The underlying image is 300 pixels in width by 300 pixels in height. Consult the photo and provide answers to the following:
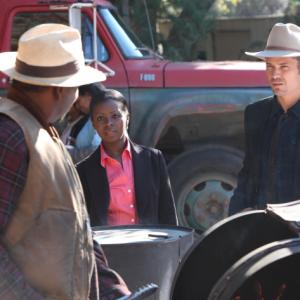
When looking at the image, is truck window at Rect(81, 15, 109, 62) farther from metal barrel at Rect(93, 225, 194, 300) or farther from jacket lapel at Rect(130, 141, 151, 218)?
metal barrel at Rect(93, 225, 194, 300)

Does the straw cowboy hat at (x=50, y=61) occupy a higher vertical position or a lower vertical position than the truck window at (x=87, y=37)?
higher

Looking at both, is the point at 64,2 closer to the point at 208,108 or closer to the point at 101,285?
the point at 208,108

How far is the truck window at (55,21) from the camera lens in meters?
8.47

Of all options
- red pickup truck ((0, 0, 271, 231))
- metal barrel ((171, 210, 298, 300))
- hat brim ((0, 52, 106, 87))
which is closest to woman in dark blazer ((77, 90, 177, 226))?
metal barrel ((171, 210, 298, 300))

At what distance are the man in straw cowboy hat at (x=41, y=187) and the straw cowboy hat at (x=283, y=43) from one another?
1.67 m

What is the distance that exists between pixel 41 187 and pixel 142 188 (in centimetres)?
180

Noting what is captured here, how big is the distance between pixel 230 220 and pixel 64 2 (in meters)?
5.04

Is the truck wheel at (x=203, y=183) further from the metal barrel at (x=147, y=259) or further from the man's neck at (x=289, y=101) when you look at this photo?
the metal barrel at (x=147, y=259)

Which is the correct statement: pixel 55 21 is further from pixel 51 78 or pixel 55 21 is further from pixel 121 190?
pixel 51 78

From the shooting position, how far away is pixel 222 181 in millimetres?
8539

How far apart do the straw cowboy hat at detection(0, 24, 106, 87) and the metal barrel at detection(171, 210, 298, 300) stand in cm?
82

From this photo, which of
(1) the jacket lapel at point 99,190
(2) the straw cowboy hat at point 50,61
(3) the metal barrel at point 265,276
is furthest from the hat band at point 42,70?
(1) the jacket lapel at point 99,190

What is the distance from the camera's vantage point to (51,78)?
10.5ft

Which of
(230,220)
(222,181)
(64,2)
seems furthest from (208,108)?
(230,220)
